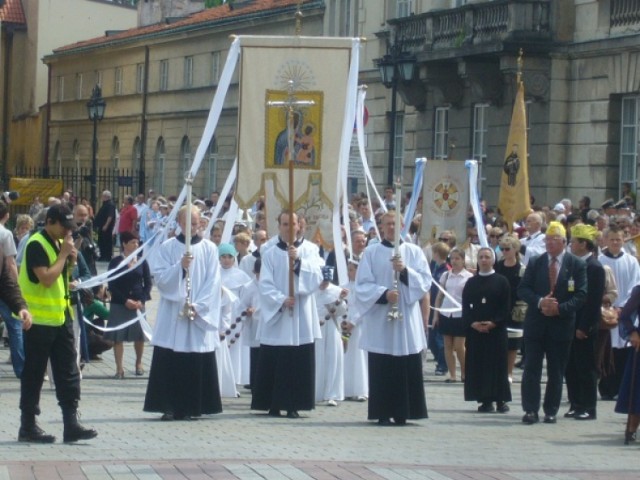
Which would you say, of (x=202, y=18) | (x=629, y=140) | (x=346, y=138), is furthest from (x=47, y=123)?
(x=346, y=138)

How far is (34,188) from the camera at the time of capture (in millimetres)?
43938

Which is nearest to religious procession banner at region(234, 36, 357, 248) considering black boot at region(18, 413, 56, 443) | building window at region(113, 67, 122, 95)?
black boot at region(18, 413, 56, 443)

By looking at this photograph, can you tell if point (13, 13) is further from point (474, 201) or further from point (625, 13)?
point (474, 201)

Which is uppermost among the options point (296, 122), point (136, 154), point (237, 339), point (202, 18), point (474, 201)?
point (202, 18)

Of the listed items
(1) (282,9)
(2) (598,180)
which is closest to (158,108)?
(1) (282,9)

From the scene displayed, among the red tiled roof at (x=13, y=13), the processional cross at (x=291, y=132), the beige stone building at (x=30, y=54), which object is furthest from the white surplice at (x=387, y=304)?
the red tiled roof at (x=13, y=13)

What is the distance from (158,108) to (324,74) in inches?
1758

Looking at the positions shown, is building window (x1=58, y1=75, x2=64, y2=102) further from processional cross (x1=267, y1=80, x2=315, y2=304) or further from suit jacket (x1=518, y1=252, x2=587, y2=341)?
suit jacket (x1=518, y1=252, x2=587, y2=341)

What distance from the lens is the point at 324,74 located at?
1766 centimetres

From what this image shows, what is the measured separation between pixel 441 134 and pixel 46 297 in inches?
1079

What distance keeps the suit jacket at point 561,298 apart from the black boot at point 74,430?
4446mm

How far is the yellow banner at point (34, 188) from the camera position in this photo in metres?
43.7

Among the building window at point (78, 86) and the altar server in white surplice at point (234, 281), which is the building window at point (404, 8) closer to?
the altar server in white surplice at point (234, 281)

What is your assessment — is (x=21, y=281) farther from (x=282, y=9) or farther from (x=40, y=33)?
(x=40, y=33)
